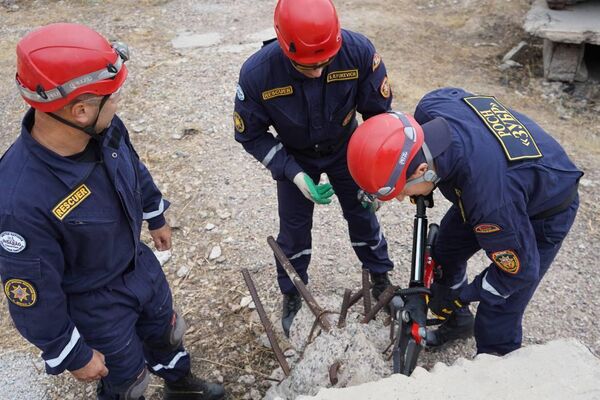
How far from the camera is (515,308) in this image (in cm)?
240

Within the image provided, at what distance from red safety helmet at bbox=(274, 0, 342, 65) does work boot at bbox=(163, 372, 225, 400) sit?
1.65 m

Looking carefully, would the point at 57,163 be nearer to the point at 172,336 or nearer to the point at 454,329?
the point at 172,336

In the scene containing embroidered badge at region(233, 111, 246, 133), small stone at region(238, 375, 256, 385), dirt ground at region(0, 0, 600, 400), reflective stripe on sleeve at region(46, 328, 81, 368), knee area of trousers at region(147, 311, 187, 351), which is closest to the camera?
reflective stripe on sleeve at region(46, 328, 81, 368)

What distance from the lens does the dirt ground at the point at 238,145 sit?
3146 millimetres

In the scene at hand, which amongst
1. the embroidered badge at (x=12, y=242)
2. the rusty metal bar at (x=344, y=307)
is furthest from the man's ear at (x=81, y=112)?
the rusty metal bar at (x=344, y=307)

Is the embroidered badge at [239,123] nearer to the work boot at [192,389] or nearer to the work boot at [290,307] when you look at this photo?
the work boot at [290,307]

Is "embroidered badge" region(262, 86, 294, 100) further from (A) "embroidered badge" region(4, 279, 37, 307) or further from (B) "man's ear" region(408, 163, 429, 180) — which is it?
(A) "embroidered badge" region(4, 279, 37, 307)

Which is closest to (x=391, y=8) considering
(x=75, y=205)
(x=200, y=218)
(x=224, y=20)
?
(x=224, y=20)

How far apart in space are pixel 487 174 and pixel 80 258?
1522 millimetres

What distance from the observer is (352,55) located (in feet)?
8.20

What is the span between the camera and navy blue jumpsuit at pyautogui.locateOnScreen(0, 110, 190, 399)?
1.77 metres

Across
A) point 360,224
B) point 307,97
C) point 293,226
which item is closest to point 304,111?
point 307,97

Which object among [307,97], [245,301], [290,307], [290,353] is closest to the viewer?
[307,97]

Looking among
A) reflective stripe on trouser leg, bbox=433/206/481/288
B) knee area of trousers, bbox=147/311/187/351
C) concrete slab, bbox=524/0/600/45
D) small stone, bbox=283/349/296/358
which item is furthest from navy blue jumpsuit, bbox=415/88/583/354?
concrete slab, bbox=524/0/600/45
